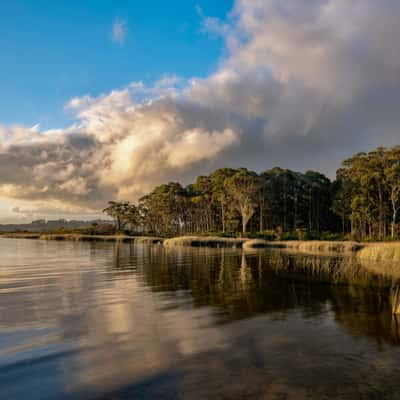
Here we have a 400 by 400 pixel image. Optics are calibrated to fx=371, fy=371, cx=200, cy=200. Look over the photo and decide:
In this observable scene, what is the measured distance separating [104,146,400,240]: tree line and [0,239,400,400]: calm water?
48.1 m

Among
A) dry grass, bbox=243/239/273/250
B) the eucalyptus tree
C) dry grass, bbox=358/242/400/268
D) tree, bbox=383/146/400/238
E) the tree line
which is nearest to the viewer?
dry grass, bbox=358/242/400/268

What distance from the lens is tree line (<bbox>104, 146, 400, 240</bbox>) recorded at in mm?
63344

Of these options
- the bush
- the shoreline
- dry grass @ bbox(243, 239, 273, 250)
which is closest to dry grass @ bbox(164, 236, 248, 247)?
the shoreline

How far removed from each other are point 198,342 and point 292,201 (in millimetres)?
78785

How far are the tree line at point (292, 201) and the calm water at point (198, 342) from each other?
158 ft

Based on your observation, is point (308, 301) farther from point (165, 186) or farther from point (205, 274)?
point (165, 186)

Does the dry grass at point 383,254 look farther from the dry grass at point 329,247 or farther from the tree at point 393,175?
the tree at point 393,175

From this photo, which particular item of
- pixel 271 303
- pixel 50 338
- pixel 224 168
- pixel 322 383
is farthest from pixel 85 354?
pixel 224 168

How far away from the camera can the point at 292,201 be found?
85.6 metres

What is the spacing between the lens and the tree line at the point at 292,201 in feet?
208

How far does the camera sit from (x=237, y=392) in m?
6.79

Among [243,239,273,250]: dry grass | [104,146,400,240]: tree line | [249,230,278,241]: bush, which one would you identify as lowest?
[243,239,273,250]: dry grass

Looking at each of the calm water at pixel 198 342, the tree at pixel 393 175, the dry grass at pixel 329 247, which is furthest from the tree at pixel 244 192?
the calm water at pixel 198 342

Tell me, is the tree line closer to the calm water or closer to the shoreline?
the shoreline
